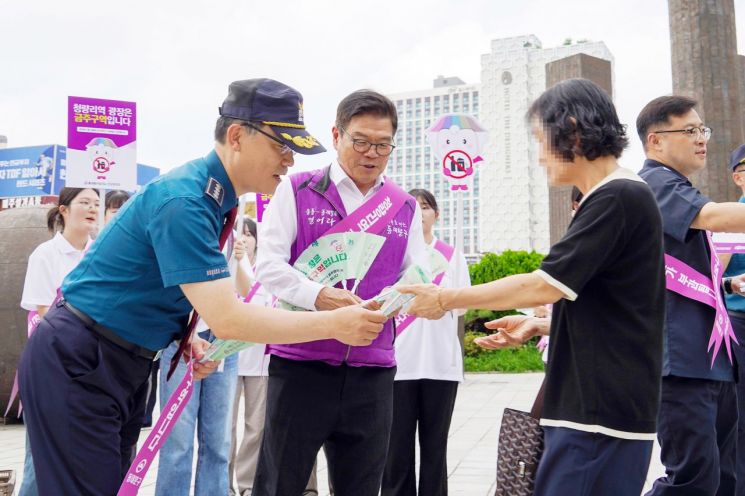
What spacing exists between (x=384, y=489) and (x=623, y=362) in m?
2.40

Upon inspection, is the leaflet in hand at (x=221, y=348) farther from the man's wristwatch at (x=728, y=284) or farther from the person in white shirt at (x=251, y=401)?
the man's wristwatch at (x=728, y=284)

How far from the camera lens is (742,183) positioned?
5.18 metres

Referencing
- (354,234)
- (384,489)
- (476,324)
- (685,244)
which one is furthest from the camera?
(476,324)

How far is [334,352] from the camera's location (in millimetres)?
2754

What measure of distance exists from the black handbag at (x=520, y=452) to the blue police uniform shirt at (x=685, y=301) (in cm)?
111

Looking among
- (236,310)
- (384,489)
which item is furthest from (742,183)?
(236,310)

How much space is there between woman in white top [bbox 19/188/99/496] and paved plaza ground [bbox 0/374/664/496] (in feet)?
3.99

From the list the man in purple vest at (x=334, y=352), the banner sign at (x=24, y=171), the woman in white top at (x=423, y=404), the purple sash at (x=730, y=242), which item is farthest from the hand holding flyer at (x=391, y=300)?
the banner sign at (x=24, y=171)

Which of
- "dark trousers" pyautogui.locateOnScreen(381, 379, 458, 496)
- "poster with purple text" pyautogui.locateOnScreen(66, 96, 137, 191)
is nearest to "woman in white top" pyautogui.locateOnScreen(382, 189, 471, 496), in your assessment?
"dark trousers" pyautogui.locateOnScreen(381, 379, 458, 496)

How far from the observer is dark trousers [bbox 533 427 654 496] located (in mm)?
2137

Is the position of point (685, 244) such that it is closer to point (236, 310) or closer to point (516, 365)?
point (236, 310)

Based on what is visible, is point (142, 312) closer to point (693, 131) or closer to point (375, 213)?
point (375, 213)

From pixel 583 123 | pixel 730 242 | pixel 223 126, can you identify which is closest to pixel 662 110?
pixel 730 242

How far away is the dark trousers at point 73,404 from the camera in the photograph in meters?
2.10
